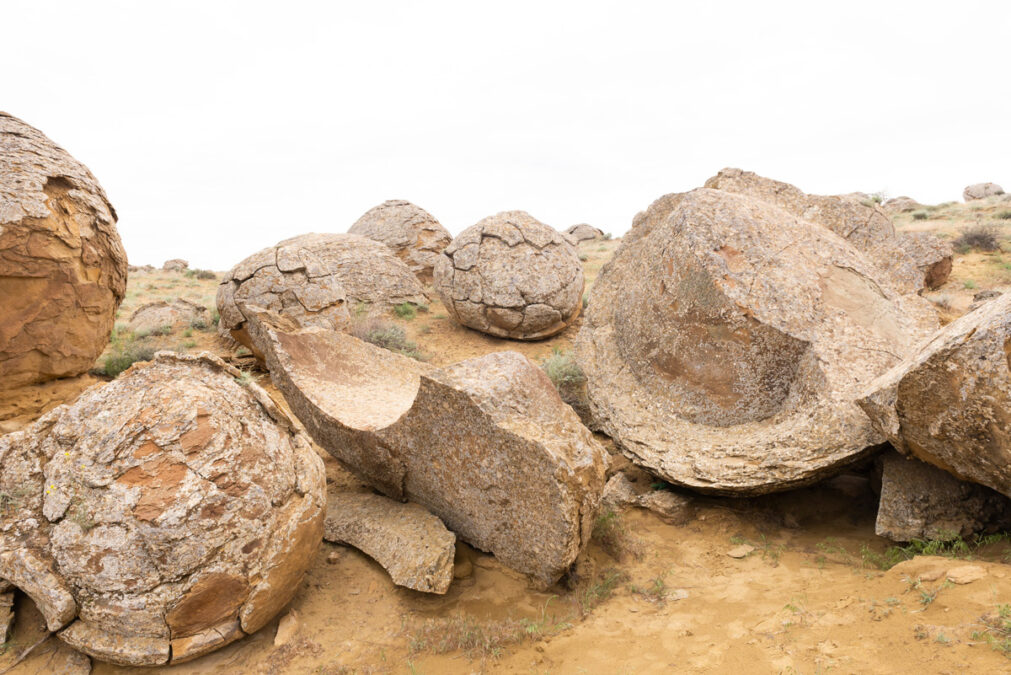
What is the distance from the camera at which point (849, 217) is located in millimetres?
4961

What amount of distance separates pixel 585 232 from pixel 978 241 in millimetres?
14672

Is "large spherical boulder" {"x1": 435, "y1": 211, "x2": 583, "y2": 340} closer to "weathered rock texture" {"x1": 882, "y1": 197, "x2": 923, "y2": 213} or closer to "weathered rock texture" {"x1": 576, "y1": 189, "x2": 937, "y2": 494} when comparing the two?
"weathered rock texture" {"x1": 576, "y1": 189, "x2": 937, "y2": 494}

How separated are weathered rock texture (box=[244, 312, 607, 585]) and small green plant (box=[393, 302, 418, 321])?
5528 mm

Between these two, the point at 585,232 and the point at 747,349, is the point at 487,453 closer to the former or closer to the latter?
the point at 747,349

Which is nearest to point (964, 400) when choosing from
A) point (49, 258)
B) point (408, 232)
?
point (49, 258)

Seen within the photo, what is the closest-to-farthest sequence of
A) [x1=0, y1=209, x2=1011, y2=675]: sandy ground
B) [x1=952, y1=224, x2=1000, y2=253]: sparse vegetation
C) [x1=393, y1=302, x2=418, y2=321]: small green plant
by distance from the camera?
[x1=0, y1=209, x2=1011, y2=675]: sandy ground, [x1=393, y1=302, x2=418, y2=321]: small green plant, [x1=952, y1=224, x2=1000, y2=253]: sparse vegetation

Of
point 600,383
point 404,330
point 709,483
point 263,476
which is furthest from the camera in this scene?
point 404,330

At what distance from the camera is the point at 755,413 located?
13.3 ft

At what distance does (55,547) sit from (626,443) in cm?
312

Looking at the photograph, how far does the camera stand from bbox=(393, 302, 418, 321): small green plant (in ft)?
31.6

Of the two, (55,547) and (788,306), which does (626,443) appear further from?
(55,547)

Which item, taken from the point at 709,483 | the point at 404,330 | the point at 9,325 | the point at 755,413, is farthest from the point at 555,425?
the point at 404,330

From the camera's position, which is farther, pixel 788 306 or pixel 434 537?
pixel 788 306

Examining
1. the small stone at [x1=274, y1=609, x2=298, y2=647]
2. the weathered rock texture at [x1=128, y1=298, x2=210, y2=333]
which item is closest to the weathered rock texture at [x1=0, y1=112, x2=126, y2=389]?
the small stone at [x1=274, y1=609, x2=298, y2=647]
